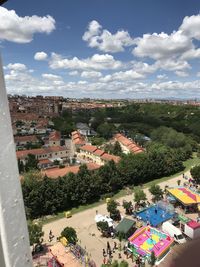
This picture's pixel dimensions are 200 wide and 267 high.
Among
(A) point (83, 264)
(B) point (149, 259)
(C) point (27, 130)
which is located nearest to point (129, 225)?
(B) point (149, 259)

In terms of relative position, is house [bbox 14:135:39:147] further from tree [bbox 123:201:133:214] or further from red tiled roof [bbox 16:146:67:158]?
tree [bbox 123:201:133:214]

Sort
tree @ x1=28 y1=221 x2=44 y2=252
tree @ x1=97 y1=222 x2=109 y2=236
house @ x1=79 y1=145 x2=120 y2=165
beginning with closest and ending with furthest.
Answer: tree @ x1=28 y1=221 x2=44 y2=252 < tree @ x1=97 y1=222 x2=109 y2=236 < house @ x1=79 y1=145 x2=120 y2=165

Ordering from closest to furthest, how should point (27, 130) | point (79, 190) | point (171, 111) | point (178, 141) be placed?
point (79, 190) < point (178, 141) < point (27, 130) < point (171, 111)

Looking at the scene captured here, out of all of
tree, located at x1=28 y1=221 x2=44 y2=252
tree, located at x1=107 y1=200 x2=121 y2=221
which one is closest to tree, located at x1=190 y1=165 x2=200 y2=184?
tree, located at x1=107 y1=200 x2=121 y2=221

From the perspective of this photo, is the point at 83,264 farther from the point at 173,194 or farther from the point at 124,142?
the point at 124,142

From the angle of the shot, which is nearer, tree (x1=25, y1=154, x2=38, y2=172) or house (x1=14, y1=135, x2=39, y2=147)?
tree (x1=25, y1=154, x2=38, y2=172)

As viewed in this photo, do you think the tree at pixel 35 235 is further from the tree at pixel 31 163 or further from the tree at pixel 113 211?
the tree at pixel 31 163

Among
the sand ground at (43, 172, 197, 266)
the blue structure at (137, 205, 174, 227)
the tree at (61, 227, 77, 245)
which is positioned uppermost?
the tree at (61, 227, 77, 245)

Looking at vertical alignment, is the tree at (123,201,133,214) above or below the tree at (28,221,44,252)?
below
